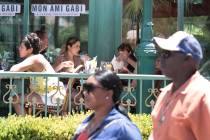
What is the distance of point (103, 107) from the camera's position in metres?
3.70

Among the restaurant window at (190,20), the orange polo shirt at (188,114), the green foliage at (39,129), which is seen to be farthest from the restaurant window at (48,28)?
the orange polo shirt at (188,114)

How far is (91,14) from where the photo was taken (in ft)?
30.6

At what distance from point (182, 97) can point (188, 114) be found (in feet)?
0.41

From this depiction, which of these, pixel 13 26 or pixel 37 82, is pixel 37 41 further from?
pixel 13 26

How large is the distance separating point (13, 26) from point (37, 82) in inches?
105

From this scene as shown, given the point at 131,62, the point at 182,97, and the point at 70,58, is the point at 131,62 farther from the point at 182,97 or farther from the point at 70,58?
the point at 182,97

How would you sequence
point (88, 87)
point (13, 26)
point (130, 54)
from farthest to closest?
point (13, 26)
point (130, 54)
point (88, 87)

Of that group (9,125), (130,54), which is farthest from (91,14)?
(9,125)

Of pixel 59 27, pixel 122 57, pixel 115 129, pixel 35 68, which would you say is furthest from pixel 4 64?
Result: pixel 115 129

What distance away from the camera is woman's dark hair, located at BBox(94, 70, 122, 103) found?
371cm

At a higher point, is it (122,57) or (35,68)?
(122,57)

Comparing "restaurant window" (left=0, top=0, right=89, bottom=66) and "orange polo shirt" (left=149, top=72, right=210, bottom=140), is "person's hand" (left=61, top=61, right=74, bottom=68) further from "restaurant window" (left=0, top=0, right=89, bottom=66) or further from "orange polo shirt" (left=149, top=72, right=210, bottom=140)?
"orange polo shirt" (left=149, top=72, right=210, bottom=140)

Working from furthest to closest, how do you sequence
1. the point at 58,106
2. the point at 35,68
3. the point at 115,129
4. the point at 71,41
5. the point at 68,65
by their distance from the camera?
the point at 71,41, the point at 68,65, the point at 35,68, the point at 58,106, the point at 115,129

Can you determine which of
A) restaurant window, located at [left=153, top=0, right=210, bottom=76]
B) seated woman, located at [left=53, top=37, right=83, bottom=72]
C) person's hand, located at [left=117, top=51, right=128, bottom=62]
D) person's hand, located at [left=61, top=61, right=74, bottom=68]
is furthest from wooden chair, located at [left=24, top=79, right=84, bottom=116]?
restaurant window, located at [left=153, top=0, right=210, bottom=76]
